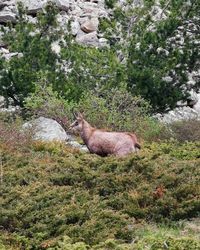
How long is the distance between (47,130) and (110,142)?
4.68m

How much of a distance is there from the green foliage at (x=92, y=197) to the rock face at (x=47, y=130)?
4201 millimetres

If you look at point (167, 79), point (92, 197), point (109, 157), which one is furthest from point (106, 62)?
point (92, 197)

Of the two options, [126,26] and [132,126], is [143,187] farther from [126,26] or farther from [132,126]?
[126,26]

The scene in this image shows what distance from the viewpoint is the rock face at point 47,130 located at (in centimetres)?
1722

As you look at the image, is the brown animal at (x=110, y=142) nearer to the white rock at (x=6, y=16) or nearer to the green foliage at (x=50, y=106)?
the green foliage at (x=50, y=106)

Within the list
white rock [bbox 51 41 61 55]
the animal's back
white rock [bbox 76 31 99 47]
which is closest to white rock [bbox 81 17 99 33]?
white rock [bbox 76 31 99 47]

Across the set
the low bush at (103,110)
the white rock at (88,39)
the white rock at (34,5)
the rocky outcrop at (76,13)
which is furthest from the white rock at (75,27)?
the low bush at (103,110)

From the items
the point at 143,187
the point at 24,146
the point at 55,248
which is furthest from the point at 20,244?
the point at 24,146

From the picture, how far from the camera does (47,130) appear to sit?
18453 millimetres

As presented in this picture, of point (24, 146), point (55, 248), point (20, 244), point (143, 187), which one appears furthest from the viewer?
point (24, 146)

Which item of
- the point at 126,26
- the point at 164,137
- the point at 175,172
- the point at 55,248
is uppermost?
the point at 55,248

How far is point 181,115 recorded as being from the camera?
25.7 meters

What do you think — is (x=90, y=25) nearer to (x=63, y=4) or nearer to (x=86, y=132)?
(x=63, y=4)

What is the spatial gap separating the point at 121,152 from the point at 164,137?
6.85 metres
